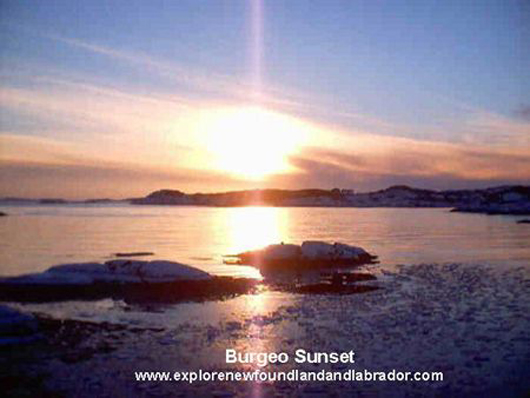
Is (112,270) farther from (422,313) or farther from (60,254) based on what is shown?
(422,313)

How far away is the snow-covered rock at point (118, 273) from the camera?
2275 cm

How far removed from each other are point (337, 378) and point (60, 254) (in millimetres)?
27110

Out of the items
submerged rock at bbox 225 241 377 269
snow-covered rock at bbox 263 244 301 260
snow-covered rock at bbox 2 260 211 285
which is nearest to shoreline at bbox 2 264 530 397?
snow-covered rock at bbox 2 260 211 285

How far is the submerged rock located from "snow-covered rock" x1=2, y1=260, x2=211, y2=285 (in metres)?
8.03

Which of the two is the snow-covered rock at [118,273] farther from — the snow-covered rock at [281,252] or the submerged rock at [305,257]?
the snow-covered rock at [281,252]

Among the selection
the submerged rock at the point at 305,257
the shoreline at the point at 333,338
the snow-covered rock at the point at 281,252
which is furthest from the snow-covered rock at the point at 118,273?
the snow-covered rock at the point at 281,252

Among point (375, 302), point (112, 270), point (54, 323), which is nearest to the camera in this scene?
point (54, 323)

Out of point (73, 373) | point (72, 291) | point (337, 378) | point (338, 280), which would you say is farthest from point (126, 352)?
point (338, 280)

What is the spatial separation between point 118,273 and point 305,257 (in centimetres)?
1252

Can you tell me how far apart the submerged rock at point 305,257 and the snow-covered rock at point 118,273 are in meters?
8.03

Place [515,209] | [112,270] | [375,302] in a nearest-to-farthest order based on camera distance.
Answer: [375,302], [112,270], [515,209]

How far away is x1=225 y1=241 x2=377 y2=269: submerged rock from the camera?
32156 millimetres

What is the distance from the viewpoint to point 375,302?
Result: 19797 mm

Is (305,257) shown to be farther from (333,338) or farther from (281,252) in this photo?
(333,338)
